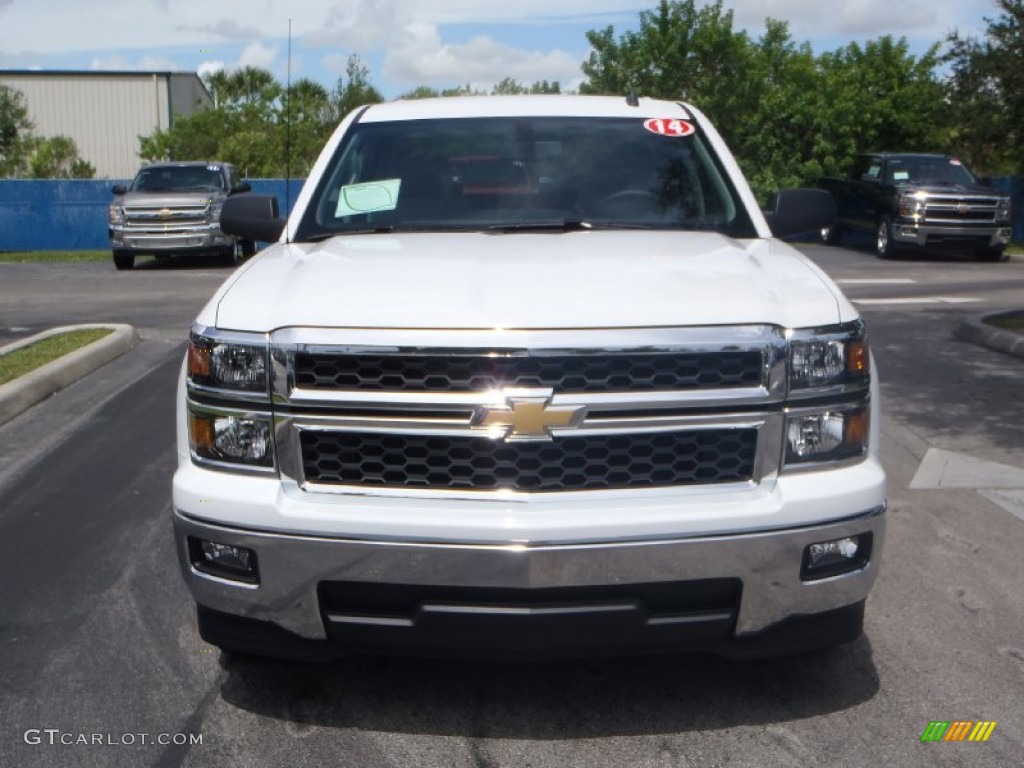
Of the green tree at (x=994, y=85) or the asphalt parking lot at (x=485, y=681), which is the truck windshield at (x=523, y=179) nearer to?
the asphalt parking lot at (x=485, y=681)

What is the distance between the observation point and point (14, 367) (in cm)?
959

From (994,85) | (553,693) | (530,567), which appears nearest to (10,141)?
(994,85)

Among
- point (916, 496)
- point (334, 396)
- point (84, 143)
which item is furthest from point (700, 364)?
point (84, 143)

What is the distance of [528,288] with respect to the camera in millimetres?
3623

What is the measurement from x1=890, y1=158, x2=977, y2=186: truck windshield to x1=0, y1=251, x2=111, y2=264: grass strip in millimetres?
14695

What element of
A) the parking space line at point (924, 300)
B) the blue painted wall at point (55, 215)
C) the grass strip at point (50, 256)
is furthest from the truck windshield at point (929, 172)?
the grass strip at point (50, 256)

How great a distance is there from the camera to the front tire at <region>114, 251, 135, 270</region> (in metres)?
21.8

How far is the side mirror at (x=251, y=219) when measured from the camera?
5.53 m

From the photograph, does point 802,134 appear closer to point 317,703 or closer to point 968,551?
point 968,551

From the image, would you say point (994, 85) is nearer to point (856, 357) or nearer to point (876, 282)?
point (876, 282)

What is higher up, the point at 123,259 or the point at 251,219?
the point at 251,219

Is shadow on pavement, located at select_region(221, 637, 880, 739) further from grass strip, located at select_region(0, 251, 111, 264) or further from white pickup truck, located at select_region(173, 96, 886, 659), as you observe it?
grass strip, located at select_region(0, 251, 111, 264)

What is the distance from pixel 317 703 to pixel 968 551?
9.74 feet

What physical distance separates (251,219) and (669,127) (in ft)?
5.92
